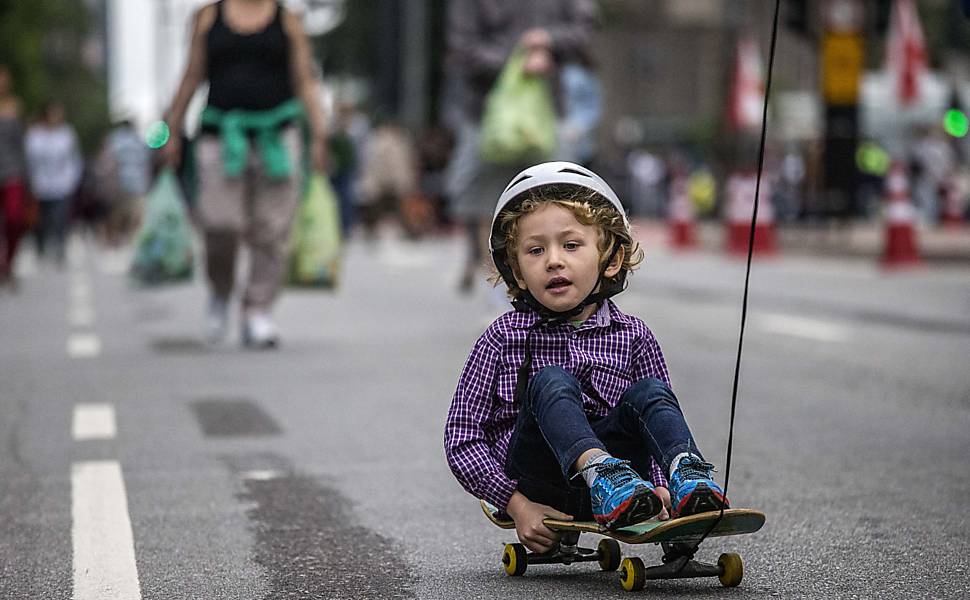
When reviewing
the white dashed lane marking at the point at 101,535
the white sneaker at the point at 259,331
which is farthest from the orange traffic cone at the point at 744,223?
the white dashed lane marking at the point at 101,535

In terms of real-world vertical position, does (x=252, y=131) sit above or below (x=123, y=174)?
above

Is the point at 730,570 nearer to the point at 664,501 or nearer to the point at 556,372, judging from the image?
the point at 664,501

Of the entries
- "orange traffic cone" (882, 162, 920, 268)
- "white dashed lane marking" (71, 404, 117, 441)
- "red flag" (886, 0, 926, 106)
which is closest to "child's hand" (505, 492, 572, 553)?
"white dashed lane marking" (71, 404, 117, 441)

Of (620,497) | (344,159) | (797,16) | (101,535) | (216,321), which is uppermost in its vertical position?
(797,16)

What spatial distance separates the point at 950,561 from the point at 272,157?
6112 mm

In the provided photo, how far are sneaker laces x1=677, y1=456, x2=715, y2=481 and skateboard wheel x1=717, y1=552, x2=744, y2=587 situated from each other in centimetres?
24

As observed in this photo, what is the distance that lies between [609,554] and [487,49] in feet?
24.1

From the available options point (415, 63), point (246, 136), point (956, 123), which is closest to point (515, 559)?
point (246, 136)

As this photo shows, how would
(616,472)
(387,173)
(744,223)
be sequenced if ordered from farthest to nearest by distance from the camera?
(387,173)
(744,223)
(616,472)

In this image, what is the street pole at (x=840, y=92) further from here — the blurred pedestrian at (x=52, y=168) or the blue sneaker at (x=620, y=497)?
the blue sneaker at (x=620, y=497)

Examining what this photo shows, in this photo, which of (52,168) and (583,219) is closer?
(583,219)

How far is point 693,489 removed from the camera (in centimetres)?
383

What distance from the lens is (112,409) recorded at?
7.69 metres

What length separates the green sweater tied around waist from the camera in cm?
986
